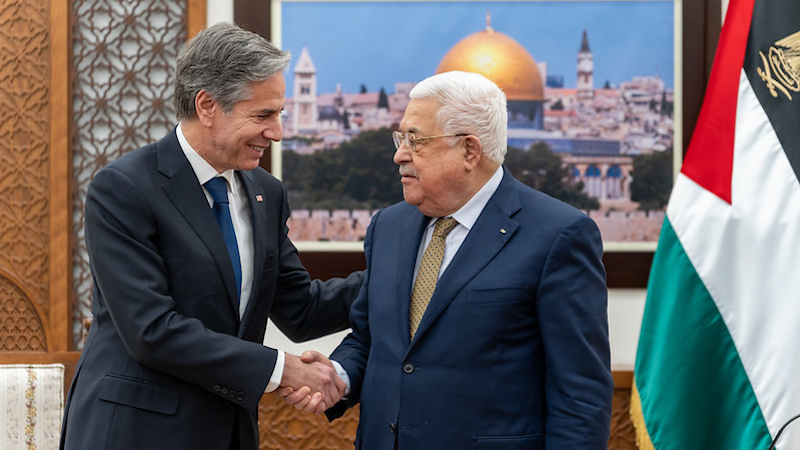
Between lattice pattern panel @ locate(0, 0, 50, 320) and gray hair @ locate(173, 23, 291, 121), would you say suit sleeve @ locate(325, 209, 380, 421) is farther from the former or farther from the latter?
lattice pattern panel @ locate(0, 0, 50, 320)

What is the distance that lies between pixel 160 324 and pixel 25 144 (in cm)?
207

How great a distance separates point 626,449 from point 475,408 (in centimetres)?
205

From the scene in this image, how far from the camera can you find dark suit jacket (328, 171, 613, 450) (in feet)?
6.16

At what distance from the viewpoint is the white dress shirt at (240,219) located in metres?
2.16

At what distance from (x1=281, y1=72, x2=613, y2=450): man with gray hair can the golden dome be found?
1.62m

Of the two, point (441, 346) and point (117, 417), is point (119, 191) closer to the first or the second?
point (117, 417)

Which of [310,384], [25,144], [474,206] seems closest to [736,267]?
[474,206]

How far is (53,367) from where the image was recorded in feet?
10.1

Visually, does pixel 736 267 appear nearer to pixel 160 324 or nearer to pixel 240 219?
pixel 240 219

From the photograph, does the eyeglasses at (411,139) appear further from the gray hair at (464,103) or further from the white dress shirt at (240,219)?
the white dress shirt at (240,219)

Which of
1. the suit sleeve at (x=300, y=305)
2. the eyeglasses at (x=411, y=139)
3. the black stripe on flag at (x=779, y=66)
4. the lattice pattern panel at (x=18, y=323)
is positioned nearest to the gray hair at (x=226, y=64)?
the eyeglasses at (x=411, y=139)

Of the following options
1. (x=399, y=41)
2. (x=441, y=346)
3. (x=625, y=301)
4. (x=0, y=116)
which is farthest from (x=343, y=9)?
(x=441, y=346)

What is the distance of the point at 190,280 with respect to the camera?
2.07 m

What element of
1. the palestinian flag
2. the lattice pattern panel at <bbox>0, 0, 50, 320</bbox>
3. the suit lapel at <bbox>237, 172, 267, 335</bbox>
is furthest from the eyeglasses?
the lattice pattern panel at <bbox>0, 0, 50, 320</bbox>
